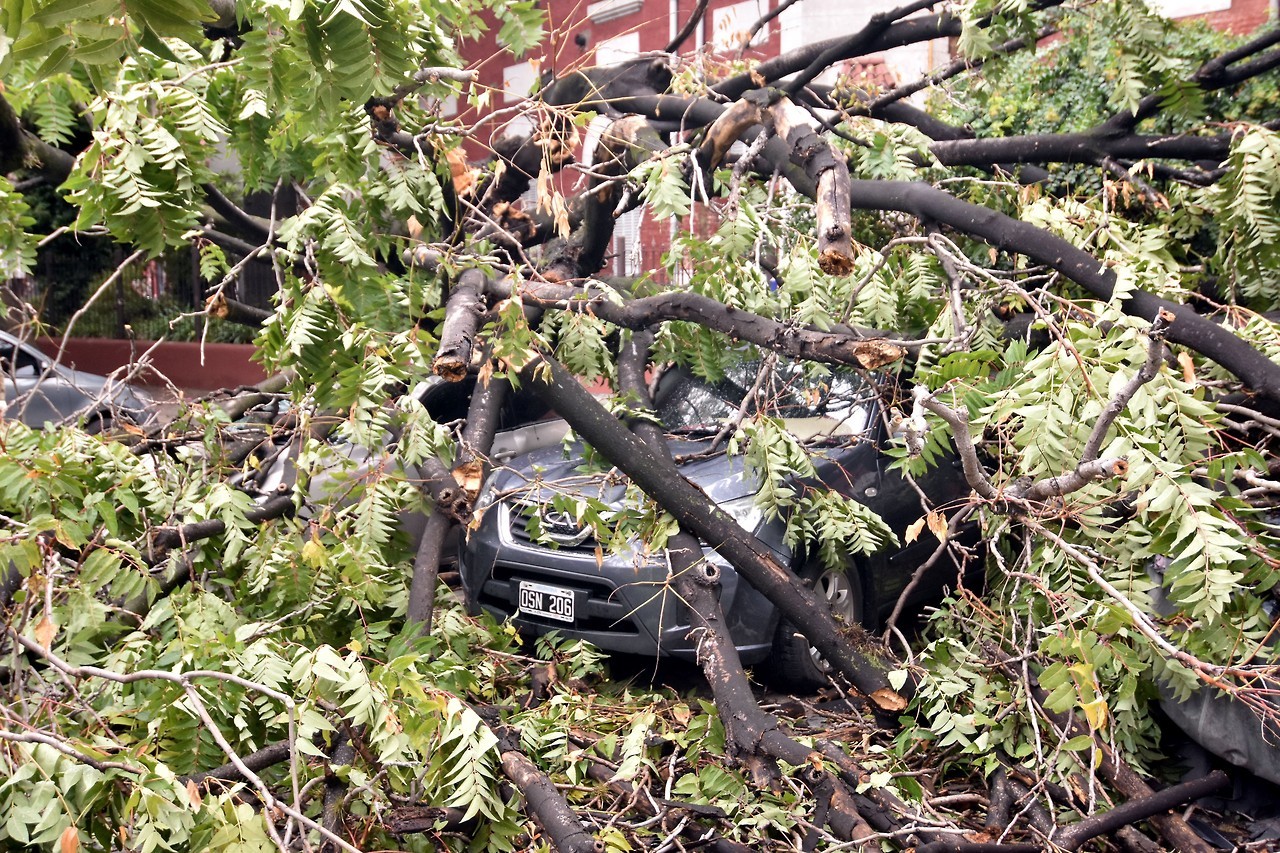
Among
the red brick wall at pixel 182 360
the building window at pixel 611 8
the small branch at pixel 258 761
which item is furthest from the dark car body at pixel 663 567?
the building window at pixel 611 8

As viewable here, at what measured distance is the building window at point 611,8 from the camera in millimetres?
15930

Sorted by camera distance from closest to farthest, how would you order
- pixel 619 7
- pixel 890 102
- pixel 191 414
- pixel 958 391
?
1. pixel 958 391
2. pixel 191 414
3. pixel 890 102
4. pixel 619 7

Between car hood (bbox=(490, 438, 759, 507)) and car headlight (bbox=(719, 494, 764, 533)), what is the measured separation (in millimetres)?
38

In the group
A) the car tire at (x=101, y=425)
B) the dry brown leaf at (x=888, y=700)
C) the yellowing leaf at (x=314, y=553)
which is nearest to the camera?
the yellowing leaf at (x=314, y=553)

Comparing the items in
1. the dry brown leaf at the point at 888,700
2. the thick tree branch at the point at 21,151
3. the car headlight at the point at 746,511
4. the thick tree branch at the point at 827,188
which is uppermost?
the thick tree branch at the point at 21,151

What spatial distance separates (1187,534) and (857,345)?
1.05 m

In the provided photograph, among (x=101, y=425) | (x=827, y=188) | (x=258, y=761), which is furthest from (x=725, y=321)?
(x=101, y=425)

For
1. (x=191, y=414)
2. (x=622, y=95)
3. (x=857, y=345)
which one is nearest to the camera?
(x=857, y=345)

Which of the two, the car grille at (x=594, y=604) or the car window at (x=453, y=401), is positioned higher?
the car window at (x=453, y=401)

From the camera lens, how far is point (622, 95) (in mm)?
5152

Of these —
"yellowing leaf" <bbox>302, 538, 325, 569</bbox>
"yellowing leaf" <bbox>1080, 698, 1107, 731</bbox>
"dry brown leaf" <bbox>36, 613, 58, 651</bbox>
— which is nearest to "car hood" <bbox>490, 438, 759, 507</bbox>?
"yellowing leaf" <bbox>302, 538, 325, 569</bbox>

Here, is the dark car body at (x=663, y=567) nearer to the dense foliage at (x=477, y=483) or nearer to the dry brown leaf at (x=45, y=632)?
the dense foliage at (x=477, y=483)

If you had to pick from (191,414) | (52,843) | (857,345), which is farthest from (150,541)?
(857,345)

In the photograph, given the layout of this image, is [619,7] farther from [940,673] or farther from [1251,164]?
[940,673]
